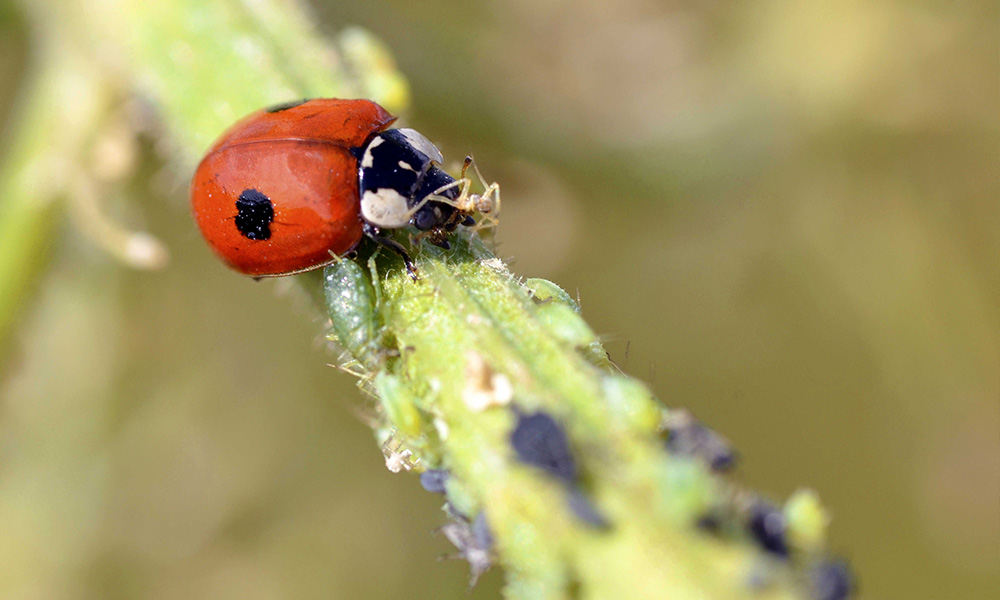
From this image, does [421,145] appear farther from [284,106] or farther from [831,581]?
[831,581]

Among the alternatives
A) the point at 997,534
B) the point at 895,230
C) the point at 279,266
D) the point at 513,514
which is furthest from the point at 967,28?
the point at 513,514

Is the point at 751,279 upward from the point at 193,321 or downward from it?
upward

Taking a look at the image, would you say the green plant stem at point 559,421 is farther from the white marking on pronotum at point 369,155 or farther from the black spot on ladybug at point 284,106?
the black spot on ladybug at point 284,106

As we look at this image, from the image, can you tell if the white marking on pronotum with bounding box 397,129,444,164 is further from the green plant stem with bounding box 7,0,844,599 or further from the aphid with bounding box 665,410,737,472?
the aphid with bounding box 665,410,737,472

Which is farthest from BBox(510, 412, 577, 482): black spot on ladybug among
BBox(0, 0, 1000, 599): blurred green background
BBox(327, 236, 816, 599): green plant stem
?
BBox(0, 0, 1000, 599): blurred green background

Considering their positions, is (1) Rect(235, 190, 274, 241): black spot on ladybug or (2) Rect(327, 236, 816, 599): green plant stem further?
(1) Rect(235, 190, 274, 241): black spot on ladybug

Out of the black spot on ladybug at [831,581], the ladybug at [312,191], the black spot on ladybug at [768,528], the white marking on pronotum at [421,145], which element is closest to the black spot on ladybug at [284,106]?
the ladybug at [312,191]

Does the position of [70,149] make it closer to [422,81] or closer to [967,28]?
[422,81]

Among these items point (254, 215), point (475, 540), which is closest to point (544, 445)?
point (475, 540)
